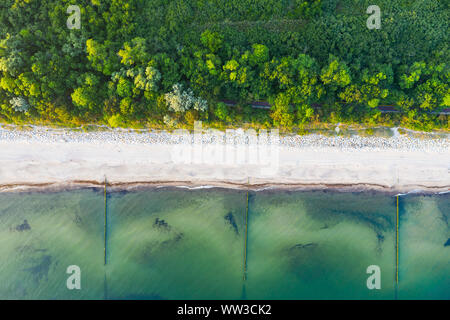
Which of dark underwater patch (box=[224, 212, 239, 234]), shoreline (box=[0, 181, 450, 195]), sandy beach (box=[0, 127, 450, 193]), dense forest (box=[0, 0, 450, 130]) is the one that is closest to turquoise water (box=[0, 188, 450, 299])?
dark underwater patch (box=[224, 212, 239, 234])

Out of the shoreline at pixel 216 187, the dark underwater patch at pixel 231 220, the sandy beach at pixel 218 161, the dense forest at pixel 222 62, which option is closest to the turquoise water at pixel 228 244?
the dark underwater patch at pixel 231 220

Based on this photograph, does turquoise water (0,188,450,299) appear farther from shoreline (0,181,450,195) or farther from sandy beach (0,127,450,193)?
sandy beach (0,127,450,193)

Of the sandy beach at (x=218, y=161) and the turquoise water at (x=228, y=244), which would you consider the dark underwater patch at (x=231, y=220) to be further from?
the sandy beach at (x=218, y=161)

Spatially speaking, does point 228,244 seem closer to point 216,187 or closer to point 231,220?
point 231,220

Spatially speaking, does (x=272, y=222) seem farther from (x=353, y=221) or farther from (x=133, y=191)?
(x=133, y=191)

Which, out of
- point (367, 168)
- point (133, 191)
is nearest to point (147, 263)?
point (133, 191)

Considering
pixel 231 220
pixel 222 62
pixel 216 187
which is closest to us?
pixel 222 62

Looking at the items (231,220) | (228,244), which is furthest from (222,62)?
(228,244)
